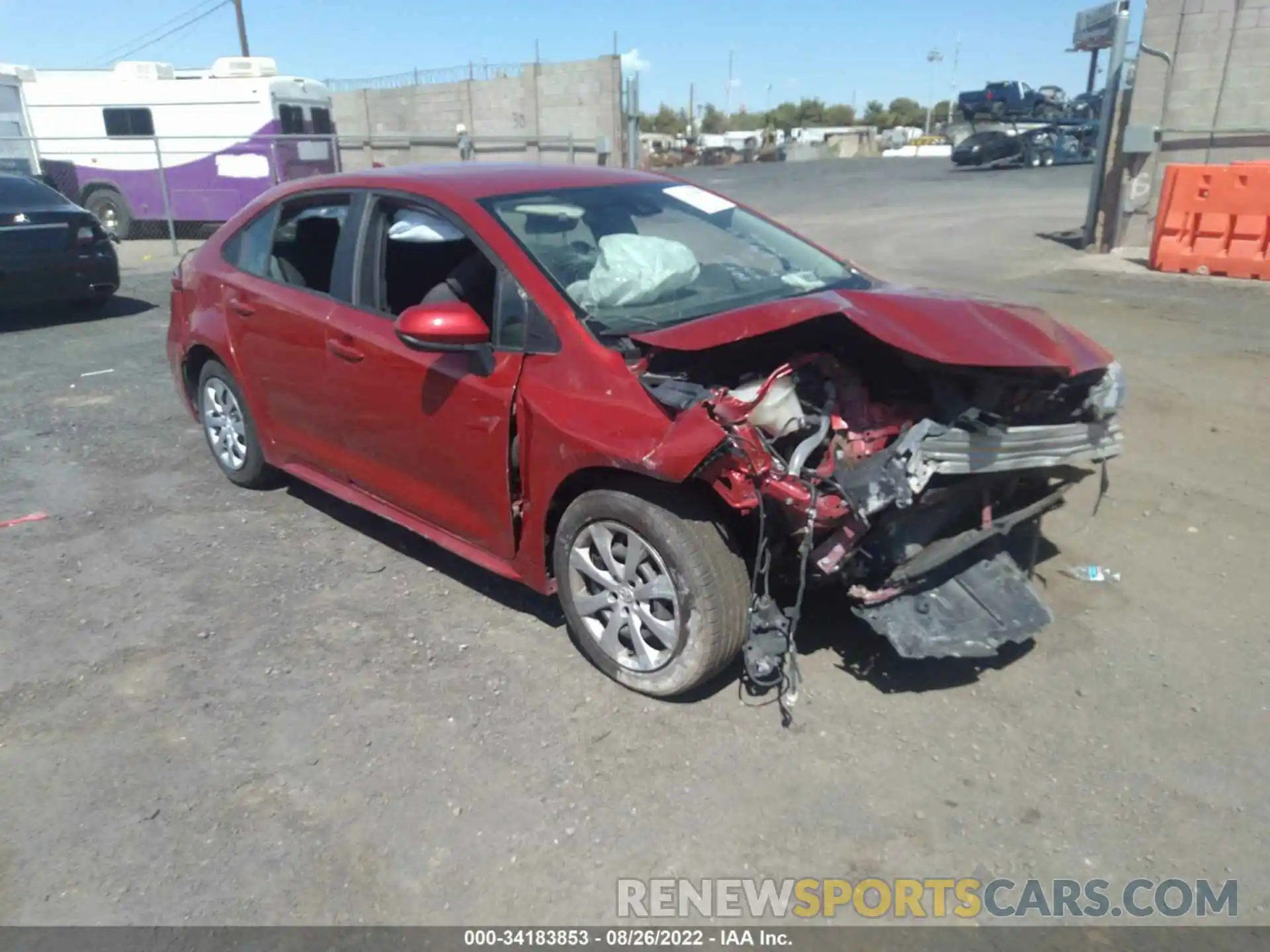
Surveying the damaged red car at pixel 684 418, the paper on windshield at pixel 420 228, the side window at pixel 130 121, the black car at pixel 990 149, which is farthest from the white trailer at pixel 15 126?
the black car at pixel 990 149

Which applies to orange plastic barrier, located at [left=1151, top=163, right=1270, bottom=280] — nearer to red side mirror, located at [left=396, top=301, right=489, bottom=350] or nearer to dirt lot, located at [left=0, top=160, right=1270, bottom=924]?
dirt lot, located at [left=0, top=160, right=1270, bottom=924]

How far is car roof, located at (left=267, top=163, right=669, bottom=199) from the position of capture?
4.03 metres

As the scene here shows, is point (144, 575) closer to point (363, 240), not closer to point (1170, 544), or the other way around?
point (363, 240)

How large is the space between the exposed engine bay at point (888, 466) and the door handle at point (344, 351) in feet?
4.60

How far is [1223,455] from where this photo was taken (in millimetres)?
5598

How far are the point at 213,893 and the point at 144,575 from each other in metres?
2.30

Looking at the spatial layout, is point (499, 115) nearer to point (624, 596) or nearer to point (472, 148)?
point (472, 148)

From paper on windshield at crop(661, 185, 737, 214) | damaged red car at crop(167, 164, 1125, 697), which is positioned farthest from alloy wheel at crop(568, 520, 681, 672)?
paper on windshield at crop(661, 185, 737, 214)

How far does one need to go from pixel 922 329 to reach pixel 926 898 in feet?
5.60

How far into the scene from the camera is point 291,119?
18719 millimetres

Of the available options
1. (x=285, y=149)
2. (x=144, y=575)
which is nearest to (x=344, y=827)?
(x=144, y=575)

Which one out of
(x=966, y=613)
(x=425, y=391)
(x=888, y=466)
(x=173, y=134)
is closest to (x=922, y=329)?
(x=888, y=466)

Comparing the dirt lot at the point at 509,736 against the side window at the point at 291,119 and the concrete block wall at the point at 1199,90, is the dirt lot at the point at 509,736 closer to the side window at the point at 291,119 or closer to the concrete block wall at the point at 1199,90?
the concrete block wall at the point at 1199,90

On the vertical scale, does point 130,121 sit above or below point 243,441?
above
